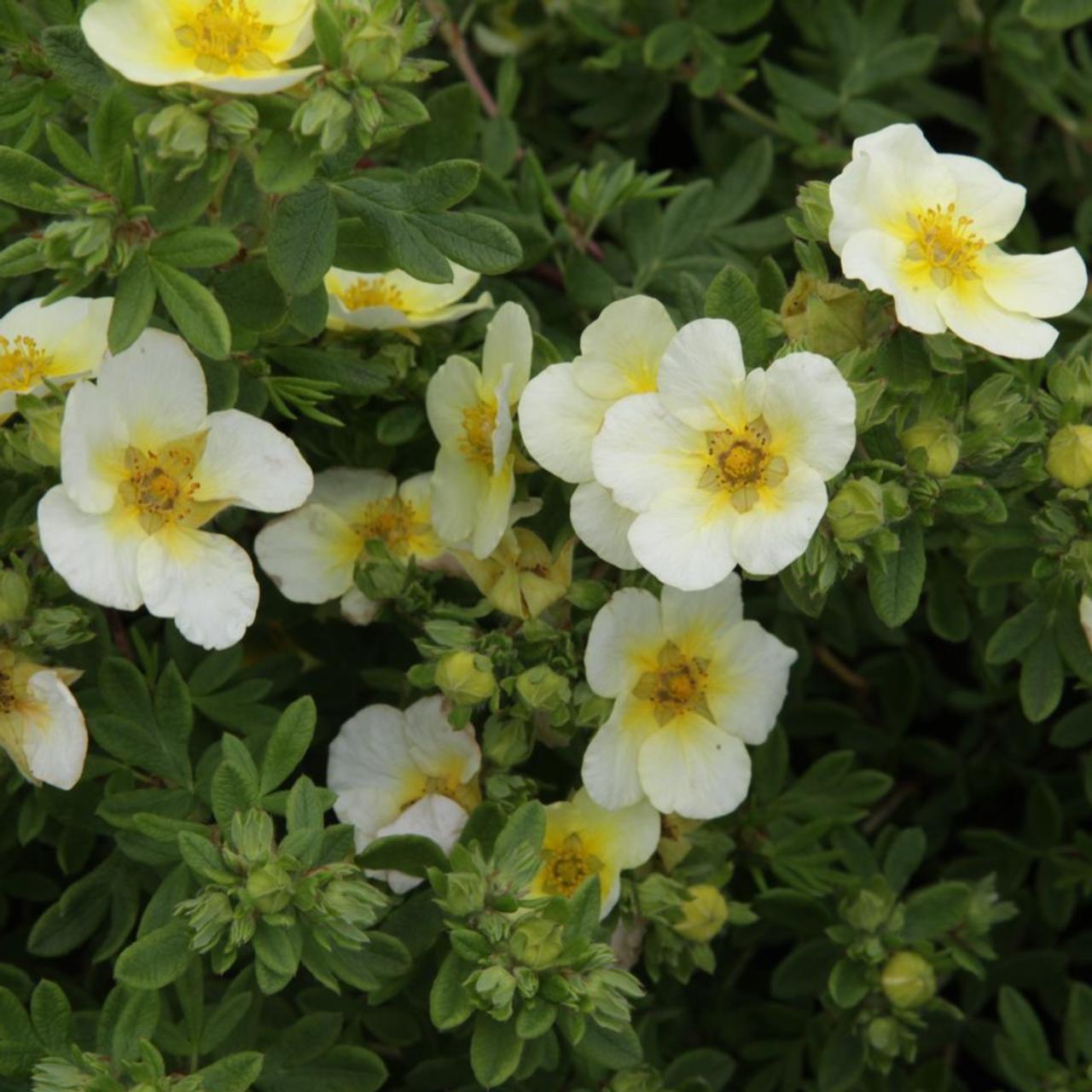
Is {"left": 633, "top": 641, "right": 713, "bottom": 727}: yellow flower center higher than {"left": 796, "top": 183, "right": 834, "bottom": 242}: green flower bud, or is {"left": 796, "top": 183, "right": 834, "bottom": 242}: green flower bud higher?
{"left": 796, "top": 183, "right": 834, "bottom": 242}: green flower bud

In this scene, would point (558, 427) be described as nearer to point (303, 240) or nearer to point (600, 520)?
point (600, 520)

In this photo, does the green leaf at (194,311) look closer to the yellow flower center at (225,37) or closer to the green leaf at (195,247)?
the green leaf at (195,247)

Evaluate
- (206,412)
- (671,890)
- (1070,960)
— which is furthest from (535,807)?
(1070,960)

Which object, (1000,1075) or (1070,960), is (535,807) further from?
(1070,960)

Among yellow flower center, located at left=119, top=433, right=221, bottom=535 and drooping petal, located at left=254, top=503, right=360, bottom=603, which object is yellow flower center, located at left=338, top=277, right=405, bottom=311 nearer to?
drooping petal, located at left=254, top=503, right=360, bottom=603

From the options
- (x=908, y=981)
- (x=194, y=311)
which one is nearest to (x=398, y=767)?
(x=194, y=311)

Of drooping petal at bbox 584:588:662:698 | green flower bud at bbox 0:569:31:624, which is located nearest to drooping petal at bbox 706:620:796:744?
drooping petal at bbox 584:588:662:698

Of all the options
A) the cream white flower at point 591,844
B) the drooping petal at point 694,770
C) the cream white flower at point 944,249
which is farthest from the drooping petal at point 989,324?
the cream white flower at point 591,844
